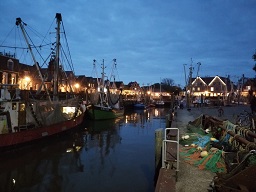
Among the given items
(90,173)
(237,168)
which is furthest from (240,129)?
(90,173)

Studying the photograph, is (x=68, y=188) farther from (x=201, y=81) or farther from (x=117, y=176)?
(x=201, y=81)

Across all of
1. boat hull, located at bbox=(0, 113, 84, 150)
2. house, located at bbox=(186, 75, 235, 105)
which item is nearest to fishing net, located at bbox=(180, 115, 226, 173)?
boat hull, located at bbox=(0, 113, 84, 150)

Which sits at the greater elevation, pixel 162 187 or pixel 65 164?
pixel 162 187

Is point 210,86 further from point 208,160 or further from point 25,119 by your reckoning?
point 208,160

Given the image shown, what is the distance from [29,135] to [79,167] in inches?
260

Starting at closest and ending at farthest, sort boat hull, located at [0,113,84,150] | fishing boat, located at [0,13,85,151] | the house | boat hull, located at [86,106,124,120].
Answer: boat hull, located at [0,113,84,150], fishing boat, located at [0,13,85,151], boat hull, located at [86,106,124,120], the house

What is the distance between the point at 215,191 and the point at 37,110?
18.1 metres

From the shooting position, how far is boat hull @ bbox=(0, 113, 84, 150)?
16922mm

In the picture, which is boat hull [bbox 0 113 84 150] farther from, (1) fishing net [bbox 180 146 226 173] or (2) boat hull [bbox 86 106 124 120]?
(2) boat hull [bbox 86 106 124 120]

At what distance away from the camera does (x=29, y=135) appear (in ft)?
62.8

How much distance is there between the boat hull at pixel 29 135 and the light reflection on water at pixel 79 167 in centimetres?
65

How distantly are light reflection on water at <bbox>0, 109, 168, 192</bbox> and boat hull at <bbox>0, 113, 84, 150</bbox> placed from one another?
65cm

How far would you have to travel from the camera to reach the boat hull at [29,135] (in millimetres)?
16922

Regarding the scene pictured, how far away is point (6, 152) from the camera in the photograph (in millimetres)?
17141
